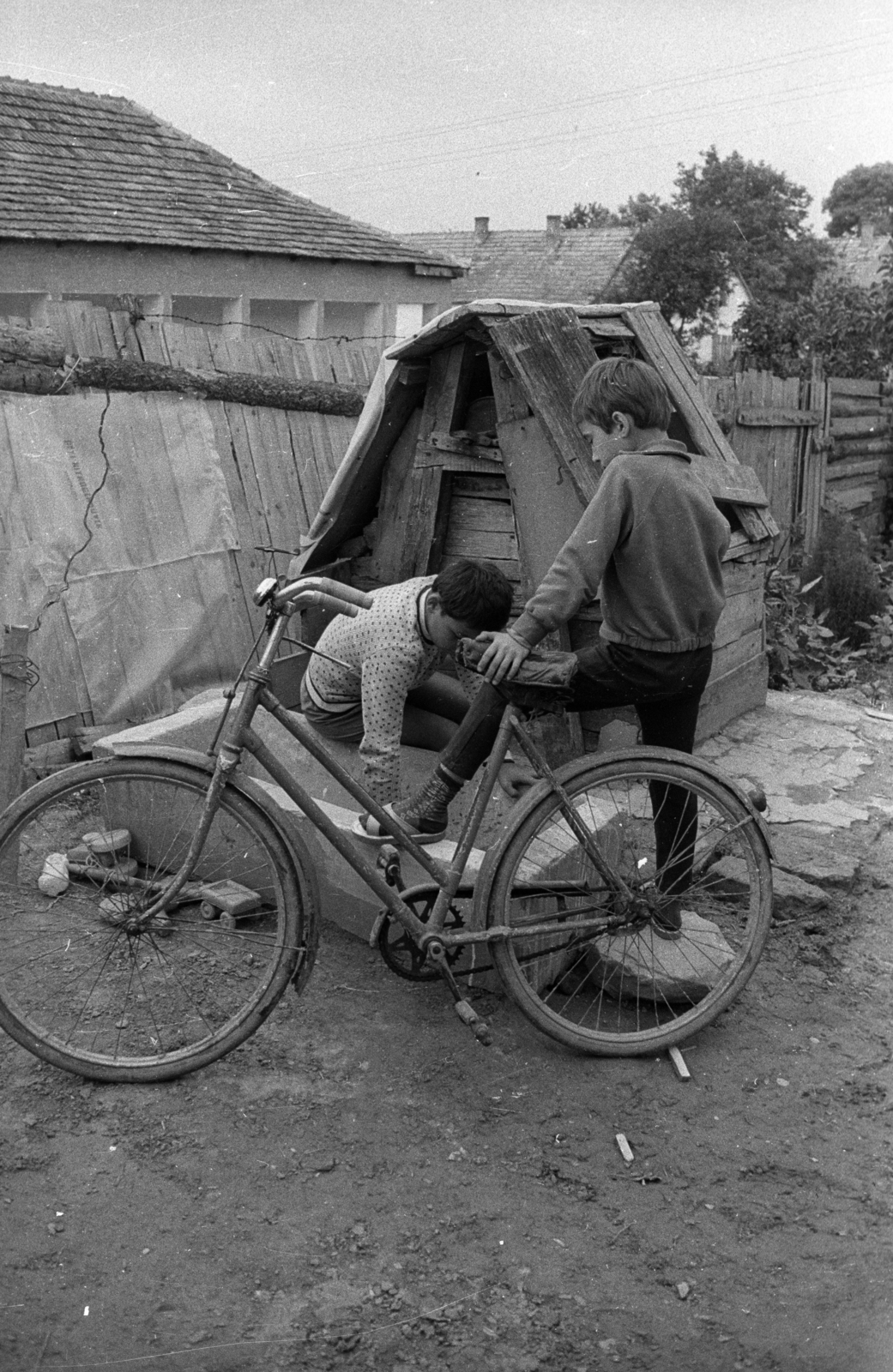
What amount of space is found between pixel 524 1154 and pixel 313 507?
204 inches

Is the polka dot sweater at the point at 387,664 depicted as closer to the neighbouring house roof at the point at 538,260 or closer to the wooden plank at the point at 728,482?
the wooden plank at the point at 728,482

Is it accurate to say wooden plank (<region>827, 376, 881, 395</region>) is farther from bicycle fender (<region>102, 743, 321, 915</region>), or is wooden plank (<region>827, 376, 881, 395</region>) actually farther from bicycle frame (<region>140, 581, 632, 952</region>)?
bicycle fender (<region>102, 743, 321, 915</region>)

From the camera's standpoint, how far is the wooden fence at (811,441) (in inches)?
396

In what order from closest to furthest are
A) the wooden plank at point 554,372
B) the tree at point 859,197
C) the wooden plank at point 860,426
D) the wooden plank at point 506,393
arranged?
the wooden plank at point 554,372
the wooden plank at point 506,393
the wooden plank at point 860,426
the tree at point 859,197

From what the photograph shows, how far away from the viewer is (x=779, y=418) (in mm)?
10711

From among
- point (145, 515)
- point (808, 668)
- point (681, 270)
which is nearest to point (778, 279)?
point (681, 270)

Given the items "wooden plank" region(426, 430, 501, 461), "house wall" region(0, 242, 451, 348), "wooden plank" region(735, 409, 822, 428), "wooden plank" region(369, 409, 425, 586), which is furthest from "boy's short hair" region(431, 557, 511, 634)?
"house wall" region(0, 242, 451, 348)

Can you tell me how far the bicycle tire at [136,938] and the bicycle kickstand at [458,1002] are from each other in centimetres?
33

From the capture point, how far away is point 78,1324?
235 centimetres

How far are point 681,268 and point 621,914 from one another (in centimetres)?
3626

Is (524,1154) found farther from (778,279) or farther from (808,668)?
(778,279)

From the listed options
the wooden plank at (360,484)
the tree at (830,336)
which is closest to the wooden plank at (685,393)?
the wooden plank at (360,484)

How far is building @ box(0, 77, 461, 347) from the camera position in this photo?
14.2m

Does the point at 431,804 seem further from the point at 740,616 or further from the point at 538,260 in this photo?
the point at 538,260
